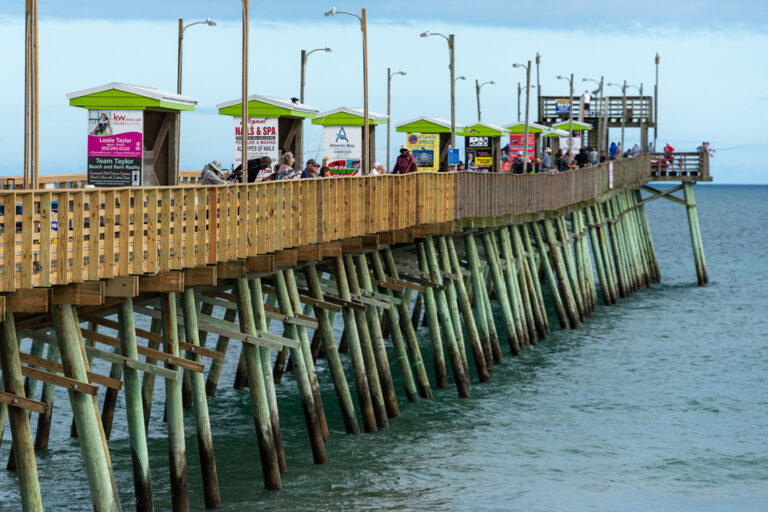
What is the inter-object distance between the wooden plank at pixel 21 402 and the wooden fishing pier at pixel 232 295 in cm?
2

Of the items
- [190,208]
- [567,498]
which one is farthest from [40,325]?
[567,498]

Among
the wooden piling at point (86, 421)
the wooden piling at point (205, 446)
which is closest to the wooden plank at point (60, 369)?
the wooden piling at point (86, 421)

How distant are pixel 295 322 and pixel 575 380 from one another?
34.2 ft

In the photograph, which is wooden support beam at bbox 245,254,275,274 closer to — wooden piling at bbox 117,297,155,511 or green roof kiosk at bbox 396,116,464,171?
wooden piling at bbox 117,297,155,511

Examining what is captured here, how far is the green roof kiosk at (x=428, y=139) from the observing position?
33.3 m

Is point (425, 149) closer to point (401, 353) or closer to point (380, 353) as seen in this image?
point (401, 353)

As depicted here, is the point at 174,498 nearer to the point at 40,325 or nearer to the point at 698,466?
the point at 40,325

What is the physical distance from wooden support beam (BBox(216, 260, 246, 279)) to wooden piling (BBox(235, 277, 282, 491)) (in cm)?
A: 43

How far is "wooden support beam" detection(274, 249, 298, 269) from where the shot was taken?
1836 cm

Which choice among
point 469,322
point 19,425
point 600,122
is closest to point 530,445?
point 469,322

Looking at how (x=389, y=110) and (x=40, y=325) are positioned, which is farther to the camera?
(x=389, y=110)

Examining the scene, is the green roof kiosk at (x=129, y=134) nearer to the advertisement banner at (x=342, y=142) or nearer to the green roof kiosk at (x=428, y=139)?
the advertisement banner at (x=342, y=142)

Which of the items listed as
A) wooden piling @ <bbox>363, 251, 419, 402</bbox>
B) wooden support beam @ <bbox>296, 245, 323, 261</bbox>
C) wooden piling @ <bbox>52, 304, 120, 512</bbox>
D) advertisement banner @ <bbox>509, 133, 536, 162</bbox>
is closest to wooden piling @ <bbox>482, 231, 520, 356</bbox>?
wooden piling @ <bbox>363, 251, 419, 402</bbox>

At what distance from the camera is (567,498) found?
17.8 metres
